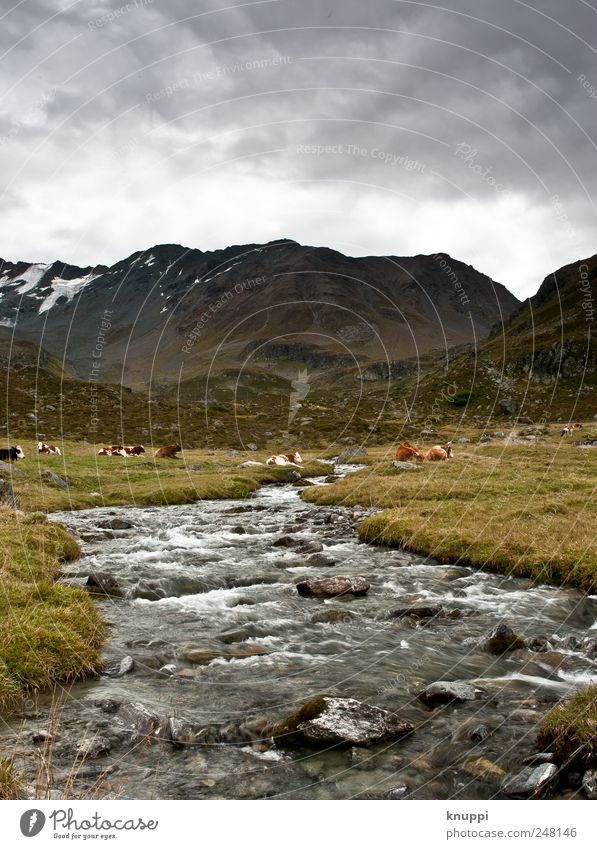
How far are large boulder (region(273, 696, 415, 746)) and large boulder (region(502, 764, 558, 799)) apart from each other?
1.78 meters

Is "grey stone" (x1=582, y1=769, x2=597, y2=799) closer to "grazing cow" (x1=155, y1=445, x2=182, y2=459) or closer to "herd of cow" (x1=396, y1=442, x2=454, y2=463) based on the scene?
"herd of cow" (x1=396, y1=442, x2=454, y2=463)

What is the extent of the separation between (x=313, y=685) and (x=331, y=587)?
5.96 meters

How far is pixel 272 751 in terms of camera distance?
7.61 metres

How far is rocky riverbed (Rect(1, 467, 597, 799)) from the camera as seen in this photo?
6875 mm

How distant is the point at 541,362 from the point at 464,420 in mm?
49018

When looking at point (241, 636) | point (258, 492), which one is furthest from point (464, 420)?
point (241, 636)

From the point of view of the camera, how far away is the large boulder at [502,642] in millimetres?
11375

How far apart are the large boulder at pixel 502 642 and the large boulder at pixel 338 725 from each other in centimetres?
399

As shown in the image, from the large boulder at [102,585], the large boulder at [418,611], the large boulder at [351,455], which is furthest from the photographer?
the large boulder at [351,455]

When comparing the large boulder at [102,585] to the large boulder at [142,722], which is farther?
the large boulder at [102,585]

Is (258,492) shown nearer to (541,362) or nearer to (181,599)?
(181,599)

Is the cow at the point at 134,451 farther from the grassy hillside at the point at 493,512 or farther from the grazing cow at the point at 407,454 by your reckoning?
the grazing cow at the point at 407,454

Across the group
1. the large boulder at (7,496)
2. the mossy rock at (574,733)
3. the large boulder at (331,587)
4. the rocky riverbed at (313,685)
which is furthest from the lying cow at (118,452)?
the mossy rock at (574,733)

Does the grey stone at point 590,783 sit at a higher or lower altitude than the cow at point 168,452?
lower
